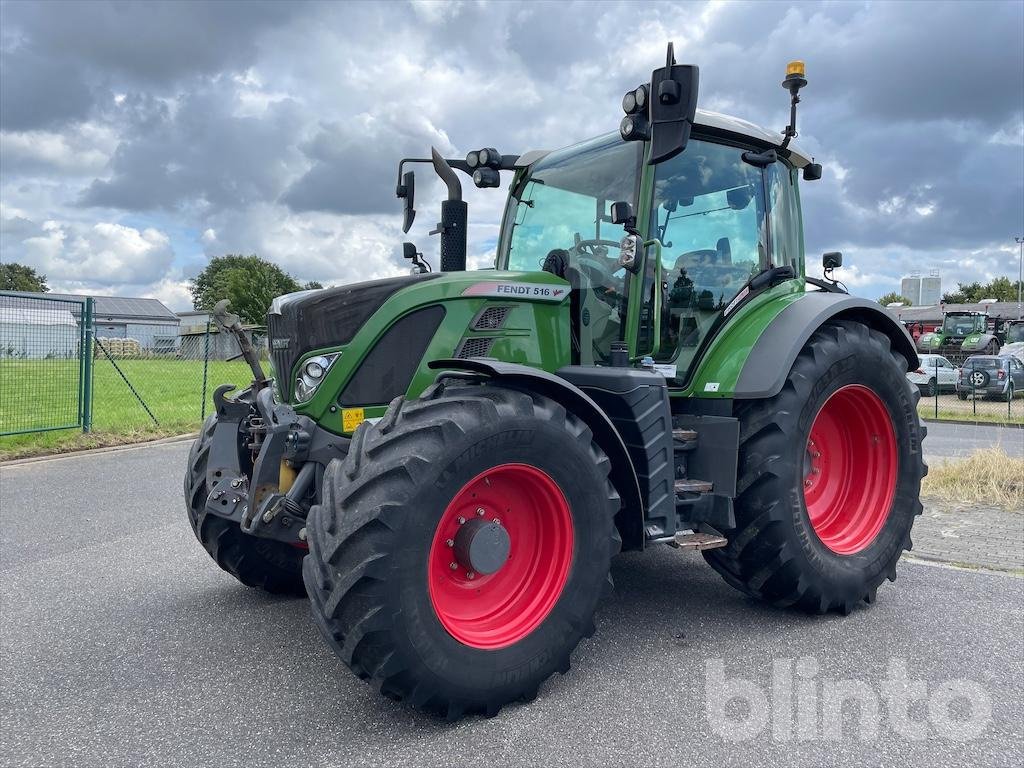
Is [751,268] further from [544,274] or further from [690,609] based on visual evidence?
[690,609]

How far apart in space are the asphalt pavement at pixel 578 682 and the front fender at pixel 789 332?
119 cm

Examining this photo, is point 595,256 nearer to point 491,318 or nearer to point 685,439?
point 491,318

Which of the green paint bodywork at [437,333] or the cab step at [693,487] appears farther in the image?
the cab step at [693,487]

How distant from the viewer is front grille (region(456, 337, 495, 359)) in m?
3.55

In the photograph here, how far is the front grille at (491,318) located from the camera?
3.59 metres

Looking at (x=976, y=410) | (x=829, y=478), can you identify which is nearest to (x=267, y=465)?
(x=829, y=478)

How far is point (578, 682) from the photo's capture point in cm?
325

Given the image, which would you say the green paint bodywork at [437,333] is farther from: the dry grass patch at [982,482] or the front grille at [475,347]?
the dry grass patch at [982,482]

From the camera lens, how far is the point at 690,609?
4.16 meters

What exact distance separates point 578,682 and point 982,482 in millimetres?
5897

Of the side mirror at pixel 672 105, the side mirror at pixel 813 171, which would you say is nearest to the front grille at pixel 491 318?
the side mirror at pixel 672 105

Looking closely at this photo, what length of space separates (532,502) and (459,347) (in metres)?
0.76

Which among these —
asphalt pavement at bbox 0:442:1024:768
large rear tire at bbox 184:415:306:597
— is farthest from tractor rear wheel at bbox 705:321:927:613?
large rear tire at bbox 184:415:306:597

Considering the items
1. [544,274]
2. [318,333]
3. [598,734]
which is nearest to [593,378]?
[544,274]
